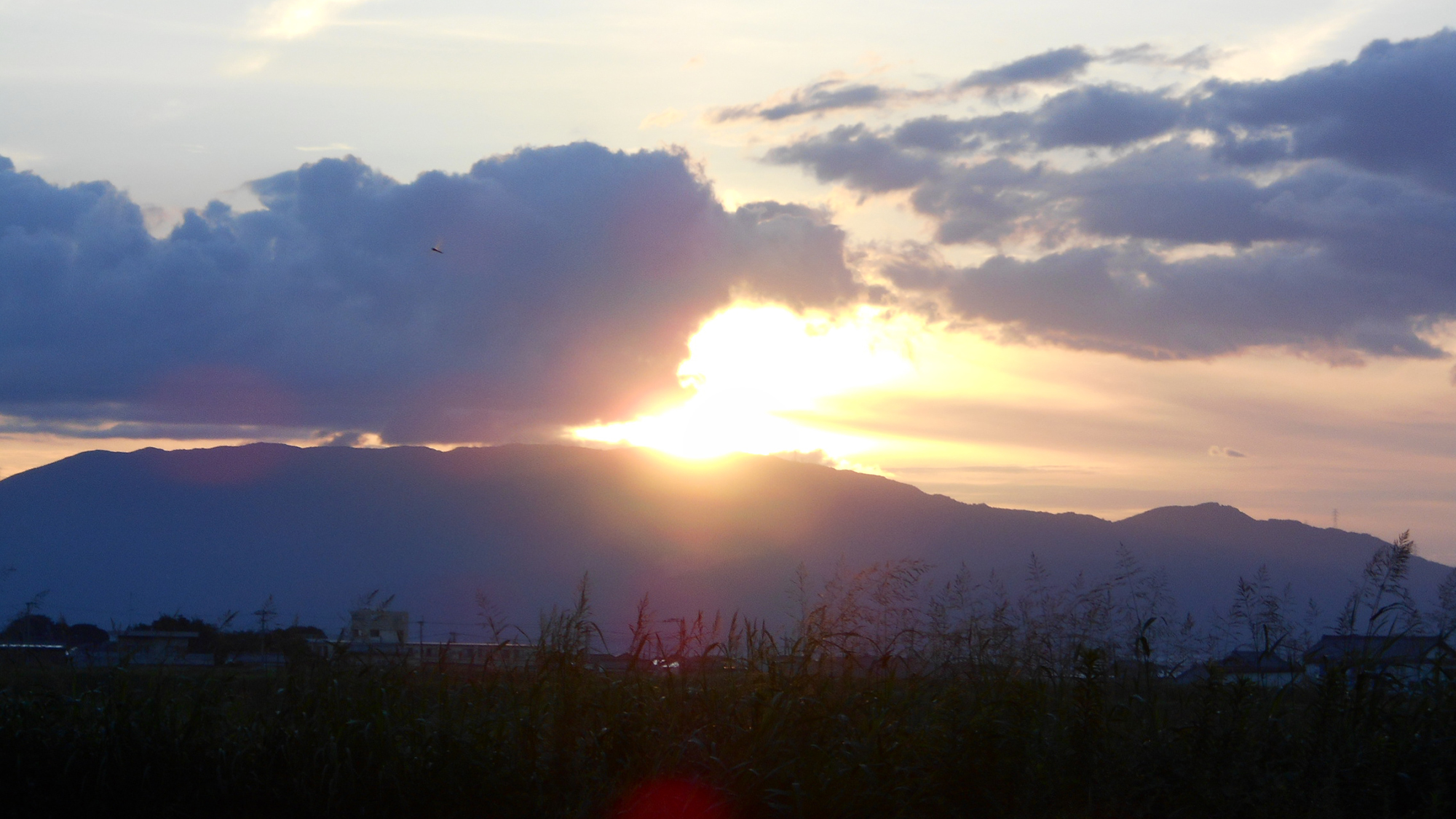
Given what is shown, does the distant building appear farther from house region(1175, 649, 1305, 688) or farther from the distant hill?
the distant hill

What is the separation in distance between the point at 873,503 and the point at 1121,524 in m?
50.7

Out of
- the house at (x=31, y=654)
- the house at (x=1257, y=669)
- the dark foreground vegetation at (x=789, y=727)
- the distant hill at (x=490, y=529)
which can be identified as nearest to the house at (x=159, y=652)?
the dark foreground vegetation at (x=789, y=727)

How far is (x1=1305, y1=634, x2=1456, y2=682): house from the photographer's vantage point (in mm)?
7301

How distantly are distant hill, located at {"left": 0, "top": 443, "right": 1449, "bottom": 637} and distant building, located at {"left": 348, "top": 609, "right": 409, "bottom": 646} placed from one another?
3291 inches

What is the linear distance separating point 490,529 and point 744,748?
563ft

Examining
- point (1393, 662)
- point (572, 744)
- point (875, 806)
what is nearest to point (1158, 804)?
point (875, 806)

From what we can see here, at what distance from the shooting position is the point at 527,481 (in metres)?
192

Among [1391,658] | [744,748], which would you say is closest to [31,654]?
[744,748]

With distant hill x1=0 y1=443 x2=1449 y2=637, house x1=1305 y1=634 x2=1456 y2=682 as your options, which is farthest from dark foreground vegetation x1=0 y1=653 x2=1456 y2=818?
distant hill x1=0 y1=443 x2=1449 y2=637

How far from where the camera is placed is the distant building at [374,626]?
839cm

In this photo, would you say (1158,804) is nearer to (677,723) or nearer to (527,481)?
(677,723)

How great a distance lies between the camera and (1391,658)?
7.41 m

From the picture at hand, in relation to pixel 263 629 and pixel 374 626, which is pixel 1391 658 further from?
pixel 263 629

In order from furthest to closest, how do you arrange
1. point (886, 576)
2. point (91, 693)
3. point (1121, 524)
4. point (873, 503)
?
point (873, 503) < point (1121, 524) < point (886, 576) < point (91, 693)
